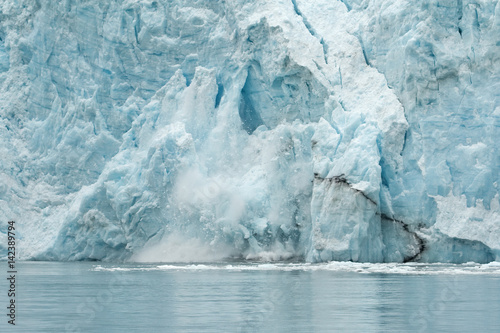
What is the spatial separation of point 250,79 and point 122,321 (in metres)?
15.9

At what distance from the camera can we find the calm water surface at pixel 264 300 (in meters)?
10.1

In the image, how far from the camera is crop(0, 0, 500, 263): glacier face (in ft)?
72.4

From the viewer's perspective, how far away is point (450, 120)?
73.7 feet

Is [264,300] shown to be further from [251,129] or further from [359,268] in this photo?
[251,129]

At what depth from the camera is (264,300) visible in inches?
499

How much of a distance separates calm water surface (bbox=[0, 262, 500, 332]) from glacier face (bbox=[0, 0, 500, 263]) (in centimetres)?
263

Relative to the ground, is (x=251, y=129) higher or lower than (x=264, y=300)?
higher

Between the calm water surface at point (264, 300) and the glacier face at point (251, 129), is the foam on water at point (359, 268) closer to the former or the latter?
the calm water surface at point (264, 300)

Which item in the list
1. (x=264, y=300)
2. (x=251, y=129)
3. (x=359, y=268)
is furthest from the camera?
(x=251, y=129)

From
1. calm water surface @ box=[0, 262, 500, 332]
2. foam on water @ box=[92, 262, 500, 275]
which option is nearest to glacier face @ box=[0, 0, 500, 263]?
foam on water @ box=[92, 262, 500, 275]

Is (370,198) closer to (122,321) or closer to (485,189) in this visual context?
(485,189)

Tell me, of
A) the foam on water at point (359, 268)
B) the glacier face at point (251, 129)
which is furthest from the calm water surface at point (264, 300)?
the glacier face at point (251, 129)

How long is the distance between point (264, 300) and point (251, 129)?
13507 millimetres

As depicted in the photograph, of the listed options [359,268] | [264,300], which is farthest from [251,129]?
[264,300]
